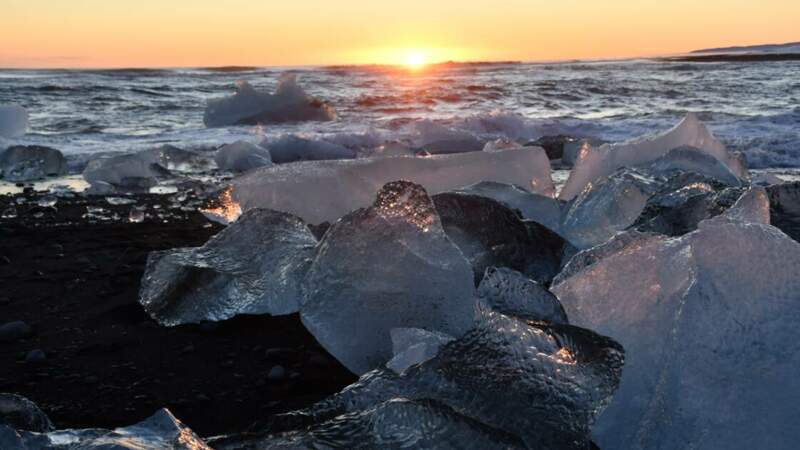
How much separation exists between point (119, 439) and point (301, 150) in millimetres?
4974

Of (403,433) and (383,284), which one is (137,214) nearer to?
(383,284)

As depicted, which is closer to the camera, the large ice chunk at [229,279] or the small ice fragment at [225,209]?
the large ice chunk at [229,279]

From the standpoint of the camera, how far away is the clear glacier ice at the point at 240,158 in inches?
206

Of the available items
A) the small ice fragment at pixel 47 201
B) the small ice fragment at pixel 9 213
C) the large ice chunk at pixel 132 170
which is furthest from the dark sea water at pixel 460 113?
the small ice fragment at pixel 9 213

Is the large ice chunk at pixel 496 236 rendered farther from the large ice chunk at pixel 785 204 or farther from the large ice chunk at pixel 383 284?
the large ice chunk at pixel 785 204

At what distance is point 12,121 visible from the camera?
264 inches

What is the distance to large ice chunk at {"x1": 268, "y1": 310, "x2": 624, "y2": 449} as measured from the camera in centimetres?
108

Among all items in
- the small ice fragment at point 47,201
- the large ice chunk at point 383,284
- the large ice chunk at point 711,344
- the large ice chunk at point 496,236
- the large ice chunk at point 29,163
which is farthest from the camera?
the large ice chunk at point 29,163

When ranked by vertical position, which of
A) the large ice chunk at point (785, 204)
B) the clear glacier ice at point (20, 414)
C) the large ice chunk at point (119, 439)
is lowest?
the clear glacier ice at point (20, 414)

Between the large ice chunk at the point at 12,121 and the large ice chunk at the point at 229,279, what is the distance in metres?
5.52

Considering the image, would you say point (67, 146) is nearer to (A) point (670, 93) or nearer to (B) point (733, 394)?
(B) point (733, 394)

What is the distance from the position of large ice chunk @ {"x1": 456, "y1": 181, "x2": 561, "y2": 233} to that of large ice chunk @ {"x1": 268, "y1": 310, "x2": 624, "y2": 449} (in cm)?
117

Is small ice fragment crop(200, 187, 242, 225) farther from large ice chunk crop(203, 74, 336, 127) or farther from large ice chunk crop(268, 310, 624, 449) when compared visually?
large ice chunk crop(203, 74, 336, 127)

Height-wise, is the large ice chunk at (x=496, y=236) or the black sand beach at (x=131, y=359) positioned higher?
the large ice chunk at (x=496, y=236)
